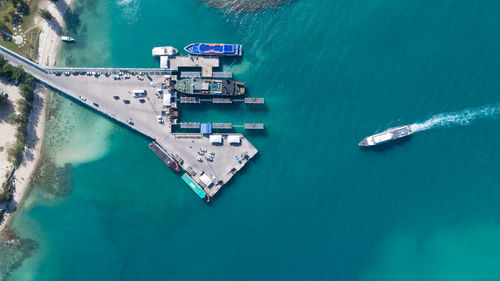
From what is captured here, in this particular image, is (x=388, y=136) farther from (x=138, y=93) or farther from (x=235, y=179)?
(x=138, y=93)

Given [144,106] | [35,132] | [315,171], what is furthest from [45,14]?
[315,171]

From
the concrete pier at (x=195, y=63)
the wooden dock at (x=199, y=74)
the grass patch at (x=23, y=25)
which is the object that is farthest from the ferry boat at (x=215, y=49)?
the grass patch at (x=23, y=25)

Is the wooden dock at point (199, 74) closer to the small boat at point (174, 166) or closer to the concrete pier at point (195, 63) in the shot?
the concrete pier at point (195, 63)

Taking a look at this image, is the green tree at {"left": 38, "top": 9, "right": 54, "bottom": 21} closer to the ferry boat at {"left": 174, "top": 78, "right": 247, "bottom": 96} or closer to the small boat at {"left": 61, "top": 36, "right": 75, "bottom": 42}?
the small boat at {"left": 61, "top": 36, "right": 75, "bottom": 42}

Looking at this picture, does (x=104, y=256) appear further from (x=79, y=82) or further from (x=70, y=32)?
(x=70, y=32)

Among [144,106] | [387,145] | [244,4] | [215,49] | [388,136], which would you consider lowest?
[387,145]

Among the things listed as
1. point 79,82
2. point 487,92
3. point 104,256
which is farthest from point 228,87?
point 487,92

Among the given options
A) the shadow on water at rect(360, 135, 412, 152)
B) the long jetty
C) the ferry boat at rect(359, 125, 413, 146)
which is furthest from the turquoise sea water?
the long jetty
